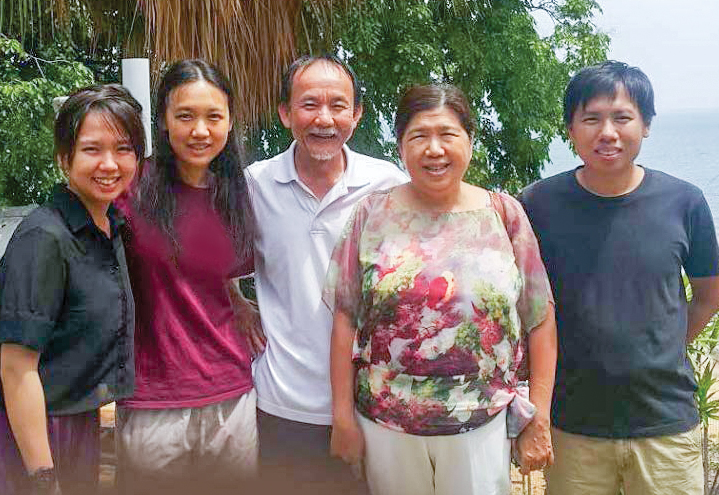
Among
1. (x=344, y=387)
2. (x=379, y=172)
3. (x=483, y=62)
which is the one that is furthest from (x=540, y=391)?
(x=483, y=62)

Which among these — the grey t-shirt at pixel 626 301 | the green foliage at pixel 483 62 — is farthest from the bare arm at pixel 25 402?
the green foliage at pixel 483 62

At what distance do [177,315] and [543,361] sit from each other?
955 mm

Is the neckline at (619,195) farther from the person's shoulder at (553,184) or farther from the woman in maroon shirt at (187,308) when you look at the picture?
the woman in maroon shirt at (187,308)

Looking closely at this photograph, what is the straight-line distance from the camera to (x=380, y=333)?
206 cm

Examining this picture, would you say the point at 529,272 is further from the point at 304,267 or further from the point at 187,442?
the point at 187,442

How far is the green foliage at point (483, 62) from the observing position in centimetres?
738

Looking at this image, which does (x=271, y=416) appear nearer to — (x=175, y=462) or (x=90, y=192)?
(x=175, y=462)

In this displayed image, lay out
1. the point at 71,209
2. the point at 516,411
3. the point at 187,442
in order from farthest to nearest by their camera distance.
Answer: the point at 187,442 → the point at 516,411 → the point at 71,209

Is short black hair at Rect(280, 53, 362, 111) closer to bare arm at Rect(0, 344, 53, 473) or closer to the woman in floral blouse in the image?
the woman in floral blouse

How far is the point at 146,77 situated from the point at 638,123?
7.21 ft

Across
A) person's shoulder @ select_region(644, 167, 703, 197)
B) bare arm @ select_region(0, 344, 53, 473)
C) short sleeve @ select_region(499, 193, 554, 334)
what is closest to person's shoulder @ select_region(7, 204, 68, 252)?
bare arm @ select_region(0, 344, 53, 473)

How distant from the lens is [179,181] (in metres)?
2.26

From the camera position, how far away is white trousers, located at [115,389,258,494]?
7.18 ft

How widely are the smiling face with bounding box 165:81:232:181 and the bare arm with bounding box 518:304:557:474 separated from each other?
982 millimetres
